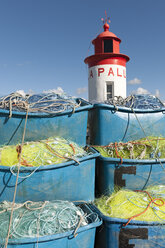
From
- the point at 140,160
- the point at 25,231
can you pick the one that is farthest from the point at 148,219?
the point at 25,231

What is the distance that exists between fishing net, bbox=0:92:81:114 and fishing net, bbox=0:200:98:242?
1.32m

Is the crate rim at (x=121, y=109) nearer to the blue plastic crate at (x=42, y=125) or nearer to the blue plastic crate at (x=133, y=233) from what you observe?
the blue plastic crate at (x=42, y=125)

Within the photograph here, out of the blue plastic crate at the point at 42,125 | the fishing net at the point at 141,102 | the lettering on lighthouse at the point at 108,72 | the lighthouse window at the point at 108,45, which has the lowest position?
the blue plastic crate at the point at 42,125

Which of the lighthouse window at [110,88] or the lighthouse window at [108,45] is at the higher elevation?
the lighthouse window at [108,45]

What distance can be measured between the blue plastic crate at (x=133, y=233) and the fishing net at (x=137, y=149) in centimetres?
97

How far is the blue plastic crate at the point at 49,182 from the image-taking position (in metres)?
2.45

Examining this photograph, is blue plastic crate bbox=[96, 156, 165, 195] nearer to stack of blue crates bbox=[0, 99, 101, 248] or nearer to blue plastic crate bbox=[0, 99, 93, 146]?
stack of blue crates bbox=[0, 99, 101, 248]

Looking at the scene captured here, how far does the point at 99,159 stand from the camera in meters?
3.02

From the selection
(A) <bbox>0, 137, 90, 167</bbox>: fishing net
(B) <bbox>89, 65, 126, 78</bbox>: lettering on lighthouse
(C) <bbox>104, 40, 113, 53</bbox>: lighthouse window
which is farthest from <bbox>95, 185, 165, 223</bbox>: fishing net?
(C) <bbox>104, 40, 113, 53</bbox>: lighthouse window

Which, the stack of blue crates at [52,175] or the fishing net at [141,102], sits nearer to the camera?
the stack of blue crates at [52,175]

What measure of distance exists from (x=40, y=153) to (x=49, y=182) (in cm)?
42

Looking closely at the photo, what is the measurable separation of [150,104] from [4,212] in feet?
9.60

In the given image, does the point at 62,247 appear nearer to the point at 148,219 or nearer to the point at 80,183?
the point at 80,183

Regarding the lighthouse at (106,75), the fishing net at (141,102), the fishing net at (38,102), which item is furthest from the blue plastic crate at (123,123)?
the lighthouse at (106,75)
